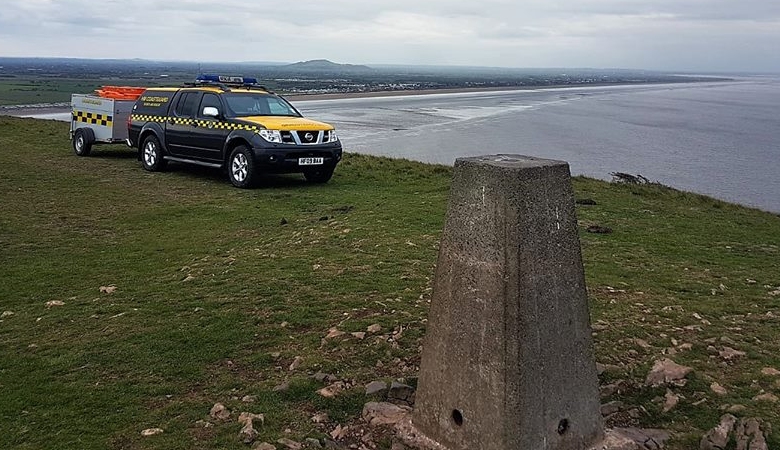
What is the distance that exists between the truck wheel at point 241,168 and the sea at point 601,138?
12.4 metres

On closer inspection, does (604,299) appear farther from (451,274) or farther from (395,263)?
(451,274)

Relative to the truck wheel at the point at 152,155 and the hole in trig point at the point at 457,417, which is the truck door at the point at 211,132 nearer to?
the truck wheel at the point at 152,155

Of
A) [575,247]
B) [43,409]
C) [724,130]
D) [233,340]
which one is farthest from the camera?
[724,130]

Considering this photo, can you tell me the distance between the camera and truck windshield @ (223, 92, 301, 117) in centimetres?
1293

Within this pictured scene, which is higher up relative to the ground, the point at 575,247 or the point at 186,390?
the point at 575,247

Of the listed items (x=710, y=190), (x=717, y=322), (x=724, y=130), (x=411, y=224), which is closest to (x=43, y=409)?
(x=717, y=322)

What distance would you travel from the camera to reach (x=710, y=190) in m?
23.1

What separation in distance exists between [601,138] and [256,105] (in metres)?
27.3

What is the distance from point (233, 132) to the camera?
41.2 feet

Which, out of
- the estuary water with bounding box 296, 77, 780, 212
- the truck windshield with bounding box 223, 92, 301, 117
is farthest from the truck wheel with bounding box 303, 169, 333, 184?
the estuary water with bounding box 296, 77, 780, 212

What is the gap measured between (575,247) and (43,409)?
301 cm

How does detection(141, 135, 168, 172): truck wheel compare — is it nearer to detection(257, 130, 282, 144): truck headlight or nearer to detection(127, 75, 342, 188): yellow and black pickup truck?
detection(127, 75, 342, 188): yellow and black pickup truck

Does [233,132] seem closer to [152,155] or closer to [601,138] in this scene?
[152,155]

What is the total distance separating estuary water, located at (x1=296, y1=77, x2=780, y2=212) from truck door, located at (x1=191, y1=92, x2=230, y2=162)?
41.7 feet
